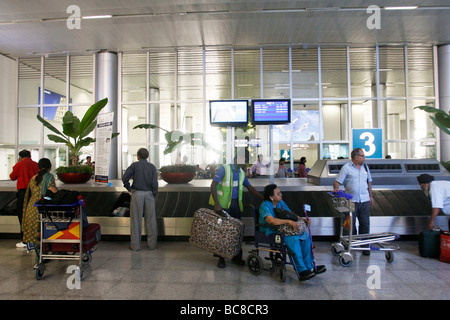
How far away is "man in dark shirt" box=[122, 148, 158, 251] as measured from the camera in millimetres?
5594

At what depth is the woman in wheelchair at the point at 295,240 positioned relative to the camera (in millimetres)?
3838

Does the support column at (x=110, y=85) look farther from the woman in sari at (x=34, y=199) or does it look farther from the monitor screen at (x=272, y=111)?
the woman in sari at (x=34, y=199)

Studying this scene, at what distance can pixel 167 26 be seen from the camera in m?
11.7

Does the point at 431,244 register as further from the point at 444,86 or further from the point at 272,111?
the point at 444,86

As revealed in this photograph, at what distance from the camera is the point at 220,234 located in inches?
174

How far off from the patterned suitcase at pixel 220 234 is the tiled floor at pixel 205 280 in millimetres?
321

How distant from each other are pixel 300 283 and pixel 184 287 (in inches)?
57.9

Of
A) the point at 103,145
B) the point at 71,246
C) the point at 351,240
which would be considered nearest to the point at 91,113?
the point at 103,145

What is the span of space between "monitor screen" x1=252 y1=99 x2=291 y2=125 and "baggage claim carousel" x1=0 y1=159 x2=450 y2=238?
149 cm

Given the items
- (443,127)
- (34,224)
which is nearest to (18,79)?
(34,224)

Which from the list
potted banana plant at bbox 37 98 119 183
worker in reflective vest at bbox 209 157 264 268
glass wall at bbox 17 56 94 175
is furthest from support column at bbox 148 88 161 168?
worker in reflective vest at bbox 209 157 264 268

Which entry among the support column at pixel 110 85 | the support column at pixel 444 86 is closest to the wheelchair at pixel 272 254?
the support column at pixel 110 85

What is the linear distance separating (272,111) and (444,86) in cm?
1020
